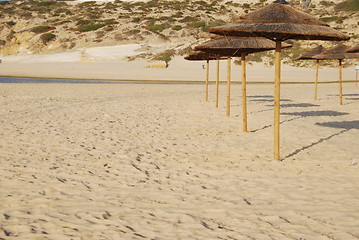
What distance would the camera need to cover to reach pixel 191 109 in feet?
50.2

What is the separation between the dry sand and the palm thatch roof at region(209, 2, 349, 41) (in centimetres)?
224

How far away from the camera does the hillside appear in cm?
5159

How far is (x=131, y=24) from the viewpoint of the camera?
189 ft

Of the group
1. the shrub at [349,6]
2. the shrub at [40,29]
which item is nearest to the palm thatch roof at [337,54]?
the shrub at [40,29]

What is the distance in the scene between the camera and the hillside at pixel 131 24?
169ft

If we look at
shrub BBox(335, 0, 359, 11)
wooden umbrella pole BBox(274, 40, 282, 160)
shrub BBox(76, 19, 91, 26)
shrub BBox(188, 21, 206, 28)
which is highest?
shrub BBox(335, 0, 359, 11)

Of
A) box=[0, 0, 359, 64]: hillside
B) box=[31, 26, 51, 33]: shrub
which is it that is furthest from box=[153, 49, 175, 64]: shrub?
box=[31, 26, 51, 33]: shrub

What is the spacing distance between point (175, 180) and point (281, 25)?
300 centimetres

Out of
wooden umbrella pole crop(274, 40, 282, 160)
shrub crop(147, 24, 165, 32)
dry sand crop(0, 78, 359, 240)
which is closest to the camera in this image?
dry sand crop(0, 78, 359, 240)

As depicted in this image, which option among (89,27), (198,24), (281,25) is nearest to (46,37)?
(89,27)

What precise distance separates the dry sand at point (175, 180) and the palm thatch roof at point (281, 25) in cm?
224

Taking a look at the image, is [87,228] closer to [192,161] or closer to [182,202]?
[182,202]

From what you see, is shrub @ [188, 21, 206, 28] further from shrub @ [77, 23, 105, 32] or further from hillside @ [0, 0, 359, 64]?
shrub @ [77, 23, 105, 32]

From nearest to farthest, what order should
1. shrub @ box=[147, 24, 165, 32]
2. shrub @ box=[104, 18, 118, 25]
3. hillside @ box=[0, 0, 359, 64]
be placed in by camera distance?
hillside @ box=[0, 0, 359, 64] → shrub @ box=[147, 24, 165, 32] → shrub @ box=[104, 18, 118, 25]
